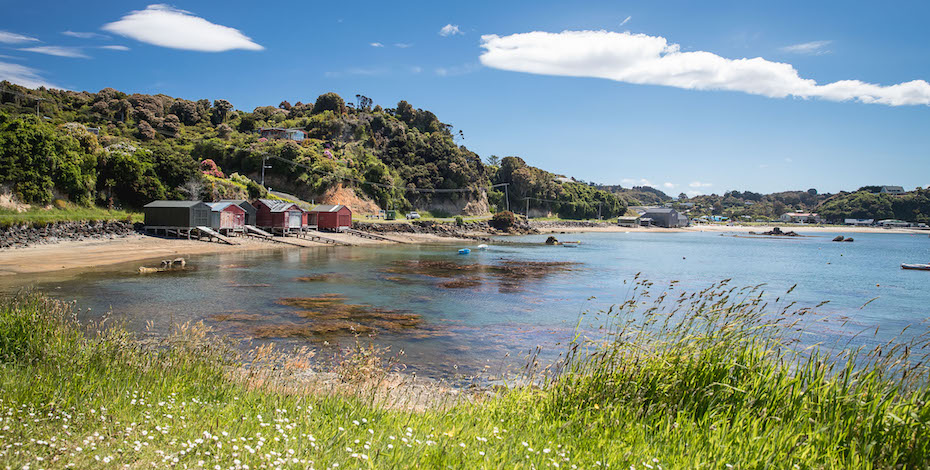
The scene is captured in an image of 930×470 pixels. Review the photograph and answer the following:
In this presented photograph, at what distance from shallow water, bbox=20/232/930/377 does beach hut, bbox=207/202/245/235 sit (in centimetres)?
935

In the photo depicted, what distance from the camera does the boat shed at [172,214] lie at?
47781 mm

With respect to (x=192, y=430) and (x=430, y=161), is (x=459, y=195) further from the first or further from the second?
(x=192, y=430)

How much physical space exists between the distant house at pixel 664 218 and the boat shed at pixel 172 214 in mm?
145373

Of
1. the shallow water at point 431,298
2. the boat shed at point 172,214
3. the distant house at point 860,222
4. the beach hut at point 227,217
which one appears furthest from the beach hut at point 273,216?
the distant house at point 860,222

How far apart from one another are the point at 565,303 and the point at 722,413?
Result: 755 inches

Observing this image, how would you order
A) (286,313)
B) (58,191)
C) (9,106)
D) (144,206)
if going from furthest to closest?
1. (9,106)
2. (144,206)
3. (58,191)
4. (286,313)

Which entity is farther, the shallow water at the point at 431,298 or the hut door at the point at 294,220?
the hut door at the point at 294,220

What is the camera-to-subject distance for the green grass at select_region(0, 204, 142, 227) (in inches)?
1470

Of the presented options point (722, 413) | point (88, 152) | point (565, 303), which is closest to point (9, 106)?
point (88, 152)

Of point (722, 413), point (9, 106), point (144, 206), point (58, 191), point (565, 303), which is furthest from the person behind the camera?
point (9, 106)

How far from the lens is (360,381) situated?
8.31m

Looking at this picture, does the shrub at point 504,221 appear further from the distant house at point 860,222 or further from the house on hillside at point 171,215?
the distant house at point 860,222

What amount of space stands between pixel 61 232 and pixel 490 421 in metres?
46.6

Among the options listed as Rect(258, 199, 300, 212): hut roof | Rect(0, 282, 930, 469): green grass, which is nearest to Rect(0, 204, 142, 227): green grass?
Rect(258, 199, 300, 212): hut roof
